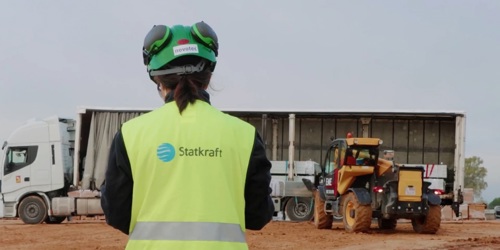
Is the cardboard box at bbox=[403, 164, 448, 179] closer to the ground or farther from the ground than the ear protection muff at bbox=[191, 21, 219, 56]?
closer to the ground

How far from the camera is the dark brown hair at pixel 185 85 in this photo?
A: 2.67 m

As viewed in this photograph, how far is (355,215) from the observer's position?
666 inches

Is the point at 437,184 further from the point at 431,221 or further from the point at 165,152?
the point at 165,152

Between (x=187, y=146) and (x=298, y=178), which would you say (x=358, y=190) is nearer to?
(x=298, y=178)

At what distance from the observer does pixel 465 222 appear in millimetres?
24969

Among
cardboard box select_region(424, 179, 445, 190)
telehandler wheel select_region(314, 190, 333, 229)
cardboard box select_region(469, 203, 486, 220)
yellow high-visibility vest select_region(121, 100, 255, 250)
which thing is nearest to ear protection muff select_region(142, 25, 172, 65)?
yellow high-visibility vest select_region(121, 100, 255, 250)

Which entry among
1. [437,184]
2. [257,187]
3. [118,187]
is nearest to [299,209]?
[437,184]

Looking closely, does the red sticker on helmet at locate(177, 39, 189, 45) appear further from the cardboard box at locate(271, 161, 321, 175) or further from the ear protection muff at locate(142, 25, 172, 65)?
the cardboard box at locate(271, 161, 321, 175)

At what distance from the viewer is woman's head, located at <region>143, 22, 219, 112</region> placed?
273 cm

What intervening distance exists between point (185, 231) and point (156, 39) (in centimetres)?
74

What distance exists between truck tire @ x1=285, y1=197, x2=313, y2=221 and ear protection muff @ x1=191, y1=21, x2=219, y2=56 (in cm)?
1981

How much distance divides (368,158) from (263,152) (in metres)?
15.0

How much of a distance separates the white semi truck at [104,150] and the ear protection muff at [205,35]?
1932 centimetres

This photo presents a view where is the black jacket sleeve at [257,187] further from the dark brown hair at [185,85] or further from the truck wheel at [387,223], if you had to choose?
the truck wheel at [387,223]
